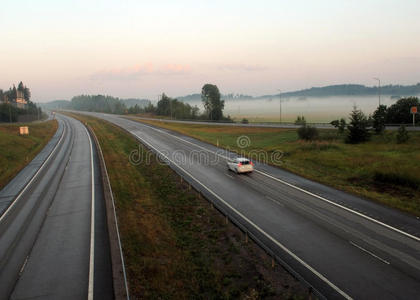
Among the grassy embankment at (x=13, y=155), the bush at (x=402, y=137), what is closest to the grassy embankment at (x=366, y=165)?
the bush at (x=402, y=137)

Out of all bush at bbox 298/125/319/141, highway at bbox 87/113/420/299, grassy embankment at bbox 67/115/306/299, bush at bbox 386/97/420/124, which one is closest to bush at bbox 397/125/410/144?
bush at bbox 298/125/319/141

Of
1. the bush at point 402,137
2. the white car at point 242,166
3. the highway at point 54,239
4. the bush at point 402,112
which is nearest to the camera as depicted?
the highway at point 54,239

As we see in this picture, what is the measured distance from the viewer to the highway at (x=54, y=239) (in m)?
11.5

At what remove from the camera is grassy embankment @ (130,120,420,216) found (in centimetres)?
2242

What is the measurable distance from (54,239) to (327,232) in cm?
1475

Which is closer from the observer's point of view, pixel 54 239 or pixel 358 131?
pixel 54 239

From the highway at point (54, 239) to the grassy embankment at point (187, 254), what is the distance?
1378 millimetres

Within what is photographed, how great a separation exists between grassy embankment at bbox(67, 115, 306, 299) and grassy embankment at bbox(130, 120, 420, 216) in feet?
38.8

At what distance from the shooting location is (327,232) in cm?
1561

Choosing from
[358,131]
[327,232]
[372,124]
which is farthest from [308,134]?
[327,232]

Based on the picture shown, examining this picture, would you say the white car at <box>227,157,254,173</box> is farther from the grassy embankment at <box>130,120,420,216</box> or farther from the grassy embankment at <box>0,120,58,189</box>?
the grassy embankment at <box>0,120,58,189</box>

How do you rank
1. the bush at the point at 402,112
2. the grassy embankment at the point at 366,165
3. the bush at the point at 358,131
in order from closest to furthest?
1. the grassy embankment at the point at 366,165
2. the bush at the point at 358,131
3. the bush at the point at 402,112

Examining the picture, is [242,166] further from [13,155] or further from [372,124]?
[13,155]

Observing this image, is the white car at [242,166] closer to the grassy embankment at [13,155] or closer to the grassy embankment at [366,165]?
the grassy embankment at [366,165]
